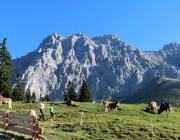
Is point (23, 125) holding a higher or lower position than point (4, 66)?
lower

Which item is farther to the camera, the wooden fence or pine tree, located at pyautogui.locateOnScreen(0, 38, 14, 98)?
pine tree, located at pyautogui.locateOnScreen(0, 38, 14, 98)

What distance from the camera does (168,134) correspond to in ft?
88.2

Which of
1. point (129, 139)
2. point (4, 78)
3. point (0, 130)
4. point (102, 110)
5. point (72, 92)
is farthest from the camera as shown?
point (72, 92)

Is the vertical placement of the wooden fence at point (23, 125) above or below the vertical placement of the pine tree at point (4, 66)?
below

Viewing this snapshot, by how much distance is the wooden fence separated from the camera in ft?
59.2

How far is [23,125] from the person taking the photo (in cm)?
1895

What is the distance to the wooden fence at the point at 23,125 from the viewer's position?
59.2ft

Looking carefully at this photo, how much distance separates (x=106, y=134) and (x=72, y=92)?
7386cm

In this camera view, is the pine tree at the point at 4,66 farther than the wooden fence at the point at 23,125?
Yes

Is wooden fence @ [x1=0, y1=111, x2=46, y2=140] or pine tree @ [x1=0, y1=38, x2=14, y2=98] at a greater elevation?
pine tree @ [x1=0, y1=38, x2=14, y2=98]

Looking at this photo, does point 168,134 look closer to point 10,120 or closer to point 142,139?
point 142,139

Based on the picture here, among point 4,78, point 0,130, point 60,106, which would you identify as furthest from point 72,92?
point 0,130

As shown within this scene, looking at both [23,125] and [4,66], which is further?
[4,66]

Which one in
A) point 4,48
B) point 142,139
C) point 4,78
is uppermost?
point 4,48
